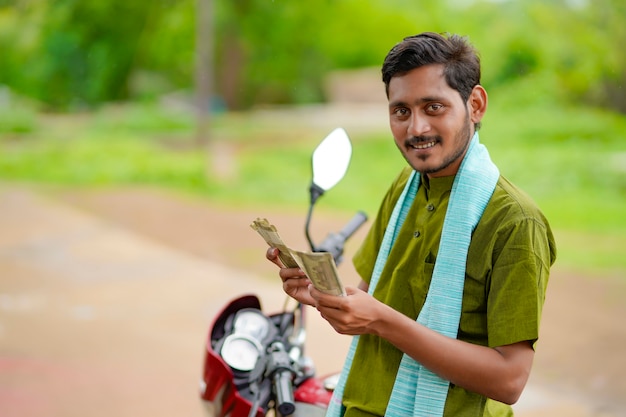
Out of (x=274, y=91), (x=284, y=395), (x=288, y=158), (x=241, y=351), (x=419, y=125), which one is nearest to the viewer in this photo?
(x=419, y=125)

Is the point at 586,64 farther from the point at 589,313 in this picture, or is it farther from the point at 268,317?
the point at 268,317

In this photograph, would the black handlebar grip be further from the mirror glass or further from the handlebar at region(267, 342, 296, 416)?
the mirror glass

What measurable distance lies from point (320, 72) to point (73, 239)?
8.15m

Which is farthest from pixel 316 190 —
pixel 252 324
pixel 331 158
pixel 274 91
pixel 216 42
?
pixel 274 91

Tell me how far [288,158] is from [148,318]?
25.9 ft

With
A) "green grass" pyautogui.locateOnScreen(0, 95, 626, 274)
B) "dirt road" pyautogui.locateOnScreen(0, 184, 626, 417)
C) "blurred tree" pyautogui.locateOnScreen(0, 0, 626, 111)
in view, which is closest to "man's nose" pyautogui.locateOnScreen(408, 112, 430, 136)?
"dirt road" pyautogui.locateOnScreen(0, 184, 626, 417)

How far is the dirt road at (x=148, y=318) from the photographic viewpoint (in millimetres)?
3807

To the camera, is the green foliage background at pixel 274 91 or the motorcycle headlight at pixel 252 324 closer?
the motorcycle headlight at pixel 252 324

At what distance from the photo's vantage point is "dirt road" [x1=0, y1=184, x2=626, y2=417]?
3.81 meters

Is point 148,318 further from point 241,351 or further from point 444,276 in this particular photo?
point 444,276

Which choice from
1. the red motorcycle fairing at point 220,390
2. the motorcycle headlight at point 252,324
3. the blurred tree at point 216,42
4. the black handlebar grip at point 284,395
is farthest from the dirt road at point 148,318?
the blurred tree at point 216,42

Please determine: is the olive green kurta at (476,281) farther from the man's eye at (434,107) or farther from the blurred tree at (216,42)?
the blurred tree at (216,42)

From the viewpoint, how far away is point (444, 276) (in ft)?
4.18

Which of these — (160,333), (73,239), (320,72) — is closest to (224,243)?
(73,239)
